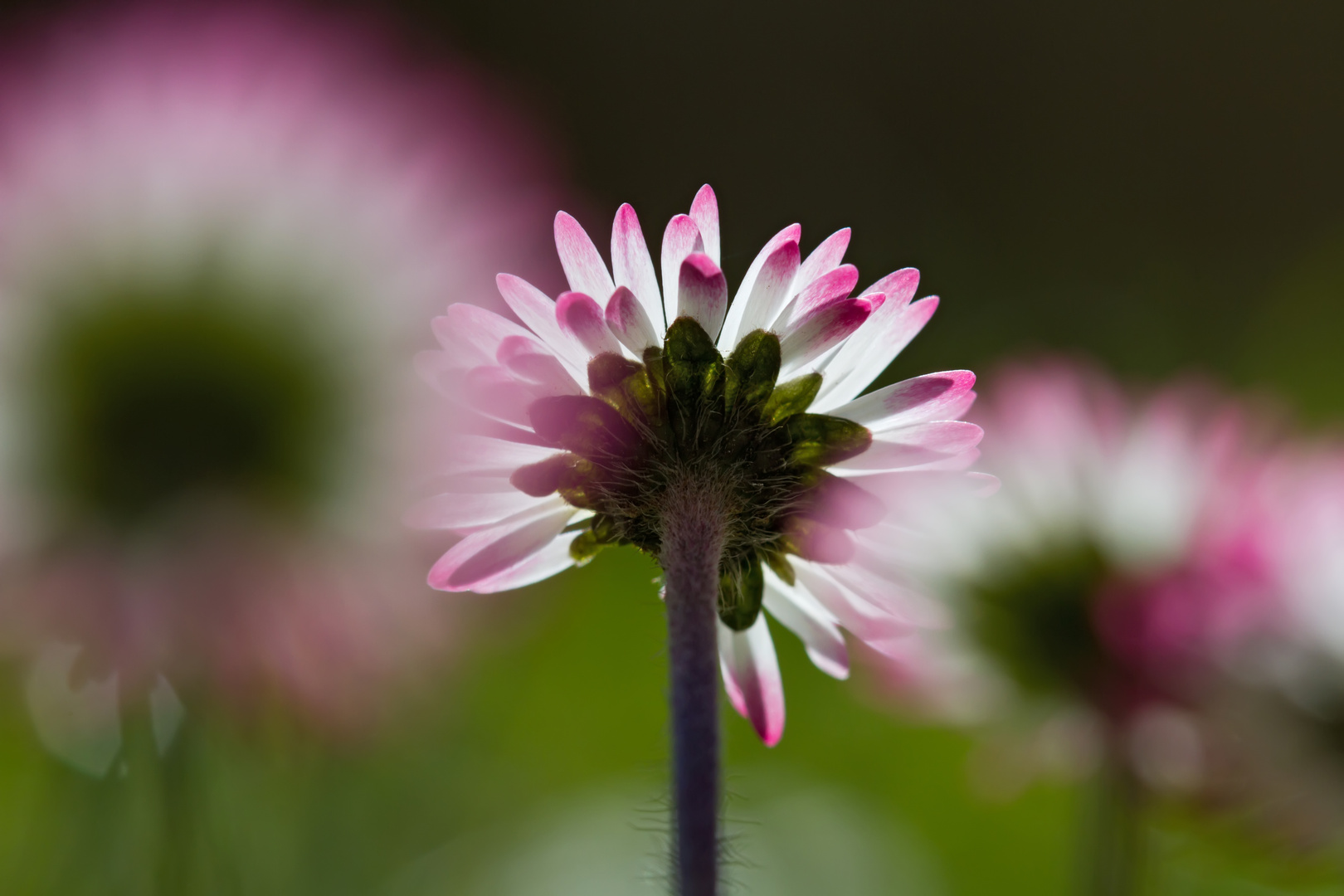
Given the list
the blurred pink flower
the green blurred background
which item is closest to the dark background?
the green blurred background

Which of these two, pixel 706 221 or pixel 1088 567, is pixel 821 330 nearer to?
pixel 706 221

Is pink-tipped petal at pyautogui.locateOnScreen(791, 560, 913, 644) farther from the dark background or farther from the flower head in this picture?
the dark background

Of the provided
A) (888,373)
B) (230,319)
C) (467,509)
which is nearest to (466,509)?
(467,509)

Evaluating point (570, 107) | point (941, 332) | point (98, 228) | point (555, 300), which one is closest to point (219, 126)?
point (98, 228)

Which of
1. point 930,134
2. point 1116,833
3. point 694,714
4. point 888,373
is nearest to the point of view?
point 694,714

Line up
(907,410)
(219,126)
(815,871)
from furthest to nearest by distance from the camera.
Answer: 1. (815,871)
2. (219,126)
3. (907,410)

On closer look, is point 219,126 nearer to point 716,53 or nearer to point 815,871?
point 815,871

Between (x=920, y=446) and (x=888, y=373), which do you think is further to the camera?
(x=888, y=373)
